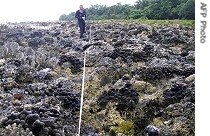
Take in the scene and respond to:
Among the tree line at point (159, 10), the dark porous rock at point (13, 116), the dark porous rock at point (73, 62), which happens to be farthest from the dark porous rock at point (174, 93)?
the tree line at point (159, 10)

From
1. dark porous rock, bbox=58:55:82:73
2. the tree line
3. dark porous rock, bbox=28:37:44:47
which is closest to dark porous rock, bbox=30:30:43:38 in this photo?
dark porous rock, bbox=28:37:44:47

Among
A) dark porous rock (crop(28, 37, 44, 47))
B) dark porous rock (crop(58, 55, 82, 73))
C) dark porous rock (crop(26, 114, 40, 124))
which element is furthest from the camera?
dark porous rock (crop(28, 37, 44, 47))

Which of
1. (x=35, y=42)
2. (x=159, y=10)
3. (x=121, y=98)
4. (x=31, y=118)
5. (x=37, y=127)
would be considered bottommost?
(x=121, y=98)

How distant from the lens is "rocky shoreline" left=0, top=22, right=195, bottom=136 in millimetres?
8703

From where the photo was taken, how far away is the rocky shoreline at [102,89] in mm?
8703

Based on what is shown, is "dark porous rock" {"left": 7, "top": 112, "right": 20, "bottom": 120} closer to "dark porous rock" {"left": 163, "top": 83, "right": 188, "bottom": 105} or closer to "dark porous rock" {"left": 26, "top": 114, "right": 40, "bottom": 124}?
"dark porous rock" {"left": 26, "top": 114, "right": 40, "bottom": 124}

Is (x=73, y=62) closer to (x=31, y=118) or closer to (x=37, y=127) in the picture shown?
(x=31, y=118)

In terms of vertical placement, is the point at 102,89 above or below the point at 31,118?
below

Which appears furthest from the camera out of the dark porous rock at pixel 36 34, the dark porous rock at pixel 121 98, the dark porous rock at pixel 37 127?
the dark porous rock at pixel 36 34

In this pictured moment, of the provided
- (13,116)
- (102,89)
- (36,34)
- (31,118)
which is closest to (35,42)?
(36,34)

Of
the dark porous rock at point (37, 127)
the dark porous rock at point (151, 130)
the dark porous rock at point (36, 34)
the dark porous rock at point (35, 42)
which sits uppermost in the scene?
the dark porous rock at point (36, 34)

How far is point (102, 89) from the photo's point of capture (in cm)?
1173

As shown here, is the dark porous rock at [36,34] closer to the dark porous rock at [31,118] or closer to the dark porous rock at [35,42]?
the dark porous rock at [35,42]
